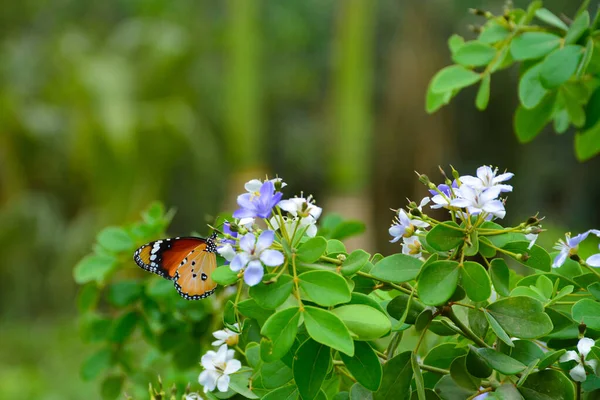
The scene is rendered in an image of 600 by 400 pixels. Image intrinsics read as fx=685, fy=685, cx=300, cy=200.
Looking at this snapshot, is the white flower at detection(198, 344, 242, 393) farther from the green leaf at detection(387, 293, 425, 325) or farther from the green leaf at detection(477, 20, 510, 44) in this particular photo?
the green leaf at detection(477, 20, 510, 44)

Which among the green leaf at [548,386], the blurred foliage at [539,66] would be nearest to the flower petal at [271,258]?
the green leaf at [548,386]

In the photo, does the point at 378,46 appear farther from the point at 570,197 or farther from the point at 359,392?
the point at 359,392

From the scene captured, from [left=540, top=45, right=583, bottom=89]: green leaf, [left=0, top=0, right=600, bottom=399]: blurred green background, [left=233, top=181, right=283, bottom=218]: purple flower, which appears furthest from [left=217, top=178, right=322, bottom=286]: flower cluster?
[left=0, top=0, right=600, bottom=399]: blurred green background

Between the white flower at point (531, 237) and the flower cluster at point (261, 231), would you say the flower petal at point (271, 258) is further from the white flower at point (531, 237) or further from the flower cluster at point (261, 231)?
the white flower at point (531, 237)

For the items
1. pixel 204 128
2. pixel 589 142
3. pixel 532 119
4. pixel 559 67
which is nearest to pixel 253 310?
pixel 559 67

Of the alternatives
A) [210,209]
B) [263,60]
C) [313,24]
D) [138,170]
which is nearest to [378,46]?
[313,24]

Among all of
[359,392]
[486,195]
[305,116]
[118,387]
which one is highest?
[486,195]
